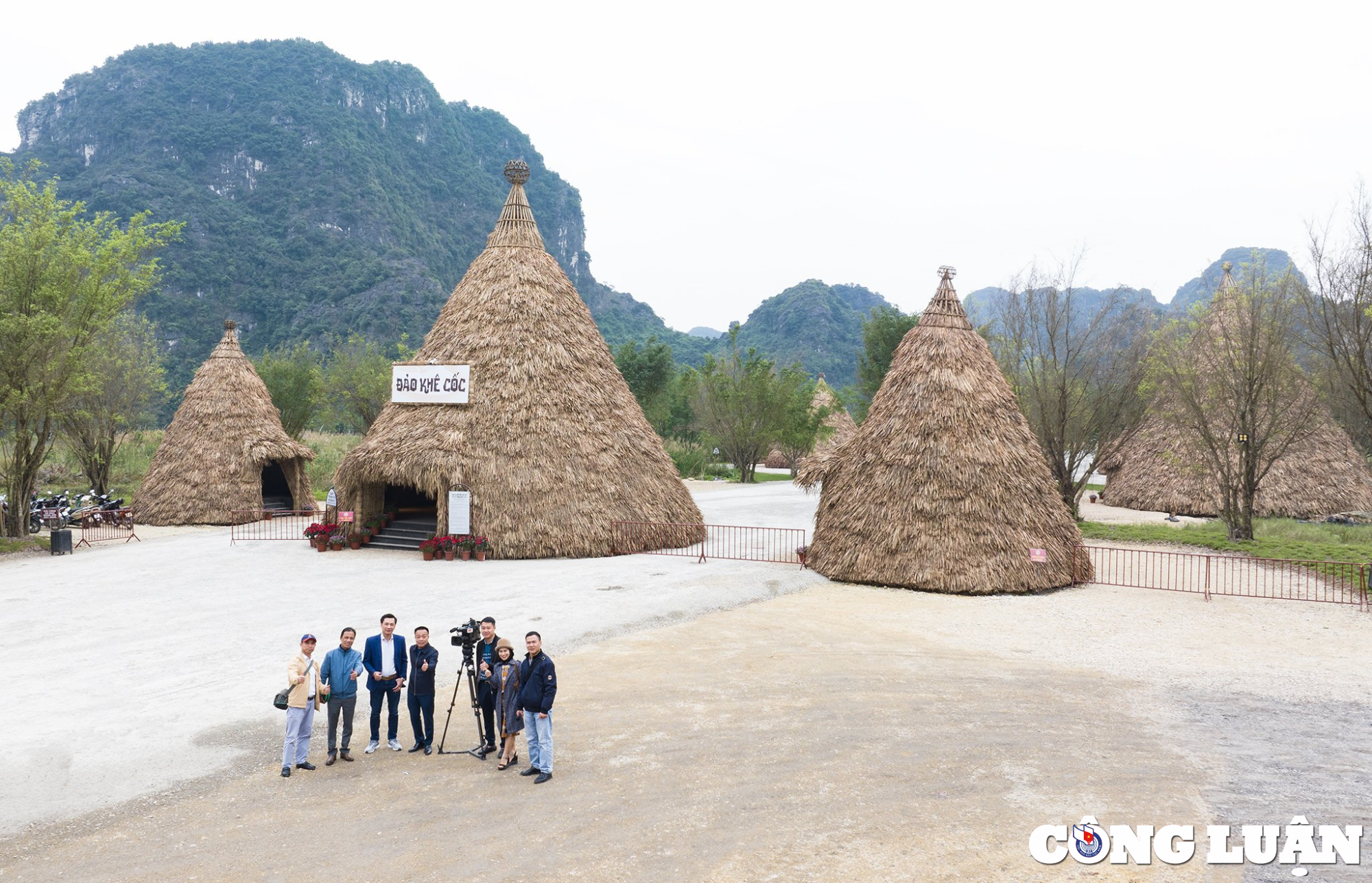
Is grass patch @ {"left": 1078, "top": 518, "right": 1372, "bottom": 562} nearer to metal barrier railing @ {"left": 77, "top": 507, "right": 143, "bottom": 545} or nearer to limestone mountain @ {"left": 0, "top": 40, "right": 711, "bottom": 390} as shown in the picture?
metal barrier railing @ {"left": 77, "top": 507, "right": 143, "bottom": 545}

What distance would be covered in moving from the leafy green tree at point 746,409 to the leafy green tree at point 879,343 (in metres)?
5.77

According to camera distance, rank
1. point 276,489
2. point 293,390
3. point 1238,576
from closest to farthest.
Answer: point 1238,576 < point 276,489 < point 293,390

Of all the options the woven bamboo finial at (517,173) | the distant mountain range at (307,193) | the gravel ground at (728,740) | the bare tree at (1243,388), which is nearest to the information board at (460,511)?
the gravel ground at (728,740)

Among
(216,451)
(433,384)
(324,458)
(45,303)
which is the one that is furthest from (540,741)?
(324,458)

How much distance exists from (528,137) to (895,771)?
14432cm

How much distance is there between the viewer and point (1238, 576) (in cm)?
1648

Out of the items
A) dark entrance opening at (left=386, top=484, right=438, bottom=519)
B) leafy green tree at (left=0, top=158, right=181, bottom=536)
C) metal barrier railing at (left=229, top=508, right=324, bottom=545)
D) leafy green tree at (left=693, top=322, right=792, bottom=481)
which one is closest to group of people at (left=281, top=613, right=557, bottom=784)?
dark entrance opening at (left=386, top=484, right=438, bottom=519)

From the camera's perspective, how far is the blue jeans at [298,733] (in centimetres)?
683

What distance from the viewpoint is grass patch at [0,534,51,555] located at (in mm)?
18844

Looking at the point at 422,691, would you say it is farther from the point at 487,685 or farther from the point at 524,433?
the point at 524,433

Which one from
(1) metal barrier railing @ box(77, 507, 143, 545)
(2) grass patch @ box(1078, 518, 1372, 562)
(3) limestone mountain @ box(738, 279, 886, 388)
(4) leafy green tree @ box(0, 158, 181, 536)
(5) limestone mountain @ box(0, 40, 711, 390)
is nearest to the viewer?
(2) grass patch @ box(1078, 518, 1372, 562)

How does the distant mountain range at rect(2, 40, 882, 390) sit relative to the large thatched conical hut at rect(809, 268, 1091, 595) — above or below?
above

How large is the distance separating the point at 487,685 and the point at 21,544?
18.5 meters

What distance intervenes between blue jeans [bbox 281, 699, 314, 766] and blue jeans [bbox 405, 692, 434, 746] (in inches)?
33.8
